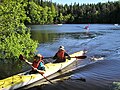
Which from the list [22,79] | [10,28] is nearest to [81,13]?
[10,28]

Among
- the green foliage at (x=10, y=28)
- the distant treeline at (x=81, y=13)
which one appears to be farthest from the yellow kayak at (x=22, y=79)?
the distant treeline at (x=81, y=13)

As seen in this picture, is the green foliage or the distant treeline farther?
the distant treeline

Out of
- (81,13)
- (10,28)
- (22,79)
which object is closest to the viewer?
(22,79)

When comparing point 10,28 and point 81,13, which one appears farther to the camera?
point 81,13

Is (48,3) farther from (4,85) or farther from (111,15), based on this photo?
(4,85)

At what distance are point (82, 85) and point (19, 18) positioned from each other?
28.4ft

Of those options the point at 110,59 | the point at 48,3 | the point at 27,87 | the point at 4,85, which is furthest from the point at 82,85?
the point at 48,3

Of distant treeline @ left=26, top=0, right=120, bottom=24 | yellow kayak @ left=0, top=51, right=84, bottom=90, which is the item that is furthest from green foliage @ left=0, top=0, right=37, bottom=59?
distant treeline @ left=26, top=0, right=120, bottom=24

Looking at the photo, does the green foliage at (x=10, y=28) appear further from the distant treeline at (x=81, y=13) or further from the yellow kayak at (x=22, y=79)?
the distant treeline at (x=81, y=13)

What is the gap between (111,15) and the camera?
13688 centimetres

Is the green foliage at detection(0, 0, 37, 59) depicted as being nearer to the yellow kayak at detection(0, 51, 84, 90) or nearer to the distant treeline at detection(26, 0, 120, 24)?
the yellow kayak at detection(0, 51, 84, 90)

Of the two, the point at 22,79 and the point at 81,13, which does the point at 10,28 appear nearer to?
the point at 22,79

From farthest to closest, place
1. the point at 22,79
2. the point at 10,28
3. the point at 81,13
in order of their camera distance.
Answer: the point at 81,13, the point at 10,28, the point at 22,79

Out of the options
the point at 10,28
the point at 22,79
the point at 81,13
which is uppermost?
the point at 10,28
